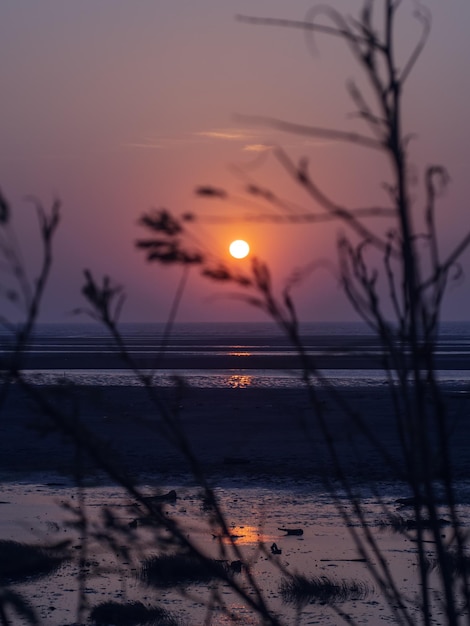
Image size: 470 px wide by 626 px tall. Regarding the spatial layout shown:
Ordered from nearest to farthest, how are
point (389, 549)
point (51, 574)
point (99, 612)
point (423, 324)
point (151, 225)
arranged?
point (151, 225) → point (423, 324) → point (99, 612) → point (51, 574) → point (389, 549)

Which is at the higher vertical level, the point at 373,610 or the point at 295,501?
the point at 295,501

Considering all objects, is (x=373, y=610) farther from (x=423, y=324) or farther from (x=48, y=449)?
(x=48, y=449)

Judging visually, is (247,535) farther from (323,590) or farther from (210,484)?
(210,484)

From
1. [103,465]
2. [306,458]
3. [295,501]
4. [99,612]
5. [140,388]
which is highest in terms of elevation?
[140,388]

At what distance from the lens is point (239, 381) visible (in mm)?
32812

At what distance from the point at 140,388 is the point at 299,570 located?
21.5 metres

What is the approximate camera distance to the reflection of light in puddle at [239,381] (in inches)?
1213

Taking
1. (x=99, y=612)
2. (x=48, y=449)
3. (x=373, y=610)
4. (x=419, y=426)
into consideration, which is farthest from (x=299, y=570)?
(x=48, y=449)

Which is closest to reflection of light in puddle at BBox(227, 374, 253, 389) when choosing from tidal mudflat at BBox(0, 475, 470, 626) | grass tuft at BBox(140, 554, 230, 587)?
tidal mudflat at BBox(0, 475, 470, 626)

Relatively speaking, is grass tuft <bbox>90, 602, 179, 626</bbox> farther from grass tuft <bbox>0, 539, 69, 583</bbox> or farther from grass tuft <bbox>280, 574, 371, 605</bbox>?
grass tuft <bbox>280, 574, 371, 605</bbox>

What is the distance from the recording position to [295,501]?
1130 centimetres

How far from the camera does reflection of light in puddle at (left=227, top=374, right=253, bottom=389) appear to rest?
30812 mm

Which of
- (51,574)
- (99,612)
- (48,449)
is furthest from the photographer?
(48,449)

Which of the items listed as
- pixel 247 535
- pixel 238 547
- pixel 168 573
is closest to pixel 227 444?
pixel 247 535
